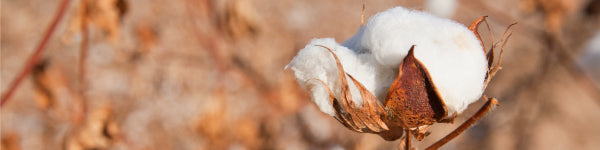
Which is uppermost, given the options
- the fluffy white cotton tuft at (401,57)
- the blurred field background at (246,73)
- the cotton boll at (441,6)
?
the cotton boll at (441,6)

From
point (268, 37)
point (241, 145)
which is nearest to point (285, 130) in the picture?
point (241, 145)

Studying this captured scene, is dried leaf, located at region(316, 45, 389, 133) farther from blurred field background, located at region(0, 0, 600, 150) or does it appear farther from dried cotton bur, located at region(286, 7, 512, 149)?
blurred field background, located at region(0, 0, 600, 150)

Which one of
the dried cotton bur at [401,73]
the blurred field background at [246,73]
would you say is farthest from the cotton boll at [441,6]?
the dried cotton bur at [401,73]

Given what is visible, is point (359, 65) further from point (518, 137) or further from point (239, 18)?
point (518, 137)

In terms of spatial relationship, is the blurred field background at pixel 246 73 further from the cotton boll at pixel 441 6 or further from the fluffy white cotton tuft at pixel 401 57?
the fluffy white cotton tuft at pixel 401 57

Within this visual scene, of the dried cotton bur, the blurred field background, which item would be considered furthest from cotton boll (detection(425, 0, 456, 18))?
the dried cotton bur

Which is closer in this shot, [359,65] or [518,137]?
[359,65]
